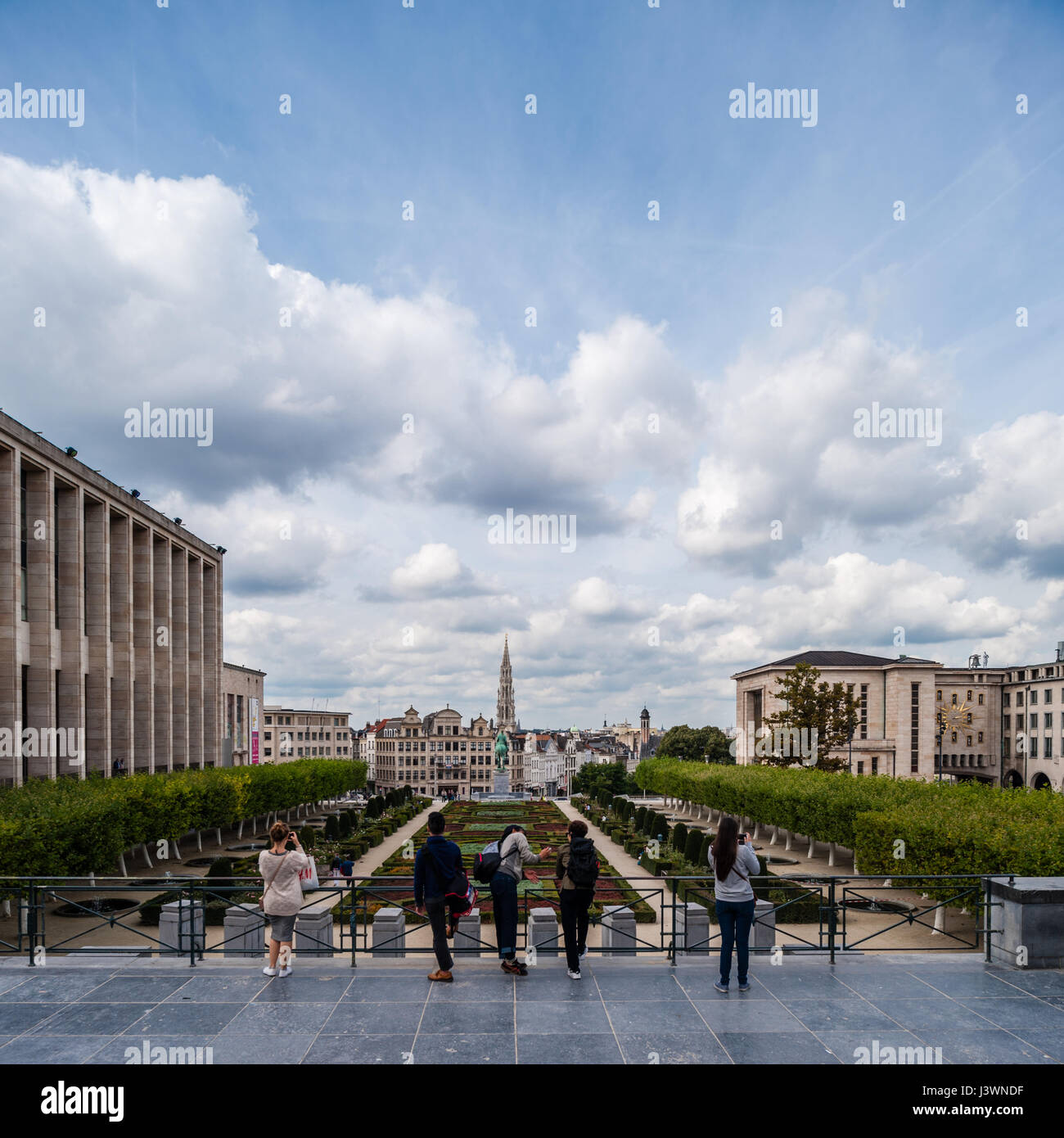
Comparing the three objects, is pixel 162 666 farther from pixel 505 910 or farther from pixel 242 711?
pixel 505 910

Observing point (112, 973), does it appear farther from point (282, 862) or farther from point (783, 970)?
point (783, 970)

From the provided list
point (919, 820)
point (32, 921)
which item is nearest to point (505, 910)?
point (32, 921)

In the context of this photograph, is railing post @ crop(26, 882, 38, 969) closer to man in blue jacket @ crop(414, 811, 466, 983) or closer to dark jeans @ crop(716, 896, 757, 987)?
man in blue jacket @ crop(414, 811, 466, 983)

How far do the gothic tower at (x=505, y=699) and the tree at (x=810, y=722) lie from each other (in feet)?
386

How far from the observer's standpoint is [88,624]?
42.9m

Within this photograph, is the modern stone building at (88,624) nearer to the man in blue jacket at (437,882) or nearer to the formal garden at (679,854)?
the formal garden at (679,854)

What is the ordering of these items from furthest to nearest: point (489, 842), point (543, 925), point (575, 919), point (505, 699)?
point (505, 699)
point (489, 842)
point (543, 925)
point (575, 919)

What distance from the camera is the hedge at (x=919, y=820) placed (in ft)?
68.6

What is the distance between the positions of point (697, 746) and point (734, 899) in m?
118

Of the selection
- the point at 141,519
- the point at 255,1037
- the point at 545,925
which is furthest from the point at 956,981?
the point at 141,519

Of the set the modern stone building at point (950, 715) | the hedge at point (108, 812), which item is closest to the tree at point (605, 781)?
the modern stone building at point (950, 715)

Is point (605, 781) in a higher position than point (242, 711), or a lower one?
lower
